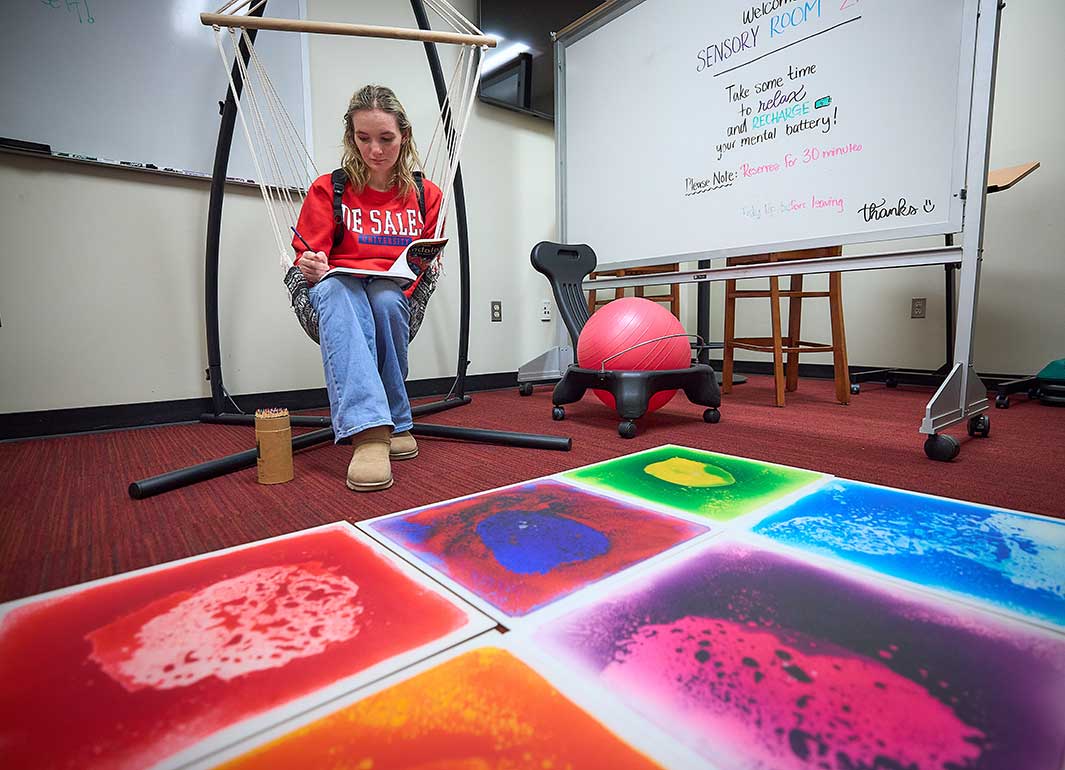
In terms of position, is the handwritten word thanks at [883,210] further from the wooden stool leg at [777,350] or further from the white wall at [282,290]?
the white wall at [282,290]

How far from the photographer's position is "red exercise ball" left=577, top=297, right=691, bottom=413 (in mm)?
1743

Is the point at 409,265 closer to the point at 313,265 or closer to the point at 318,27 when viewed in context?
the point at 313,265

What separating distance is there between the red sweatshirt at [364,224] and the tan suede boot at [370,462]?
491 mm

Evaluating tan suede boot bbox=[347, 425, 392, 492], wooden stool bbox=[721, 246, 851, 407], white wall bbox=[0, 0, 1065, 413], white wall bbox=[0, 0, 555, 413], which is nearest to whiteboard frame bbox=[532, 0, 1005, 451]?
wooden stool bbox=[721, 246, 851, 407]

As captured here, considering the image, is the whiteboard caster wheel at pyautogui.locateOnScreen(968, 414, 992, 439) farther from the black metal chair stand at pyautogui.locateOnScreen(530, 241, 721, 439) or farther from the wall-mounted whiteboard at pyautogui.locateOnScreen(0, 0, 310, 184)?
the wall-mounted whiteboard at pyautogui.locateOnScreen(0, 0, 310, 184)

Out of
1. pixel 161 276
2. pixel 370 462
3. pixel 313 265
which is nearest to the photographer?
pixel 370 462

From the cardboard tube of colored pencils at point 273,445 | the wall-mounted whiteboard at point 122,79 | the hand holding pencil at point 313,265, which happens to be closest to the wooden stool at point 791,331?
the hand holding pencil at point 313,265

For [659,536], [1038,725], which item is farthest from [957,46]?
[1038,725]

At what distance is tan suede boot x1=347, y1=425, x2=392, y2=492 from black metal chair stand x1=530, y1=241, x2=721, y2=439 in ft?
2.46

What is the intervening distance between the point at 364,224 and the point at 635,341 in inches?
35.8

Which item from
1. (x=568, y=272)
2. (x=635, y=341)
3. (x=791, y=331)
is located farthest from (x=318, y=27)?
(x=791, y=331)

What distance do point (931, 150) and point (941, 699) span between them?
1.59 meters

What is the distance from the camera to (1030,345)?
2.62m

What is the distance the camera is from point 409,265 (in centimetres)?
134
